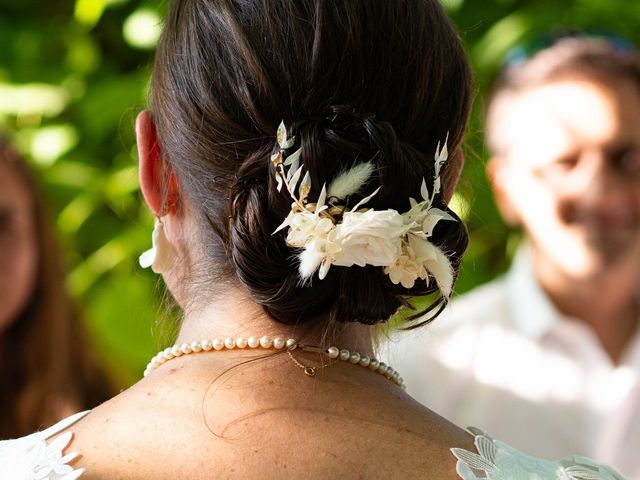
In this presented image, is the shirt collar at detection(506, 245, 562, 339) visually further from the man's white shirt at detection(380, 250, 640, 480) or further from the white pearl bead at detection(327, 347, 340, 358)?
the white pearl bead at detection(327, 347, 340, 358)

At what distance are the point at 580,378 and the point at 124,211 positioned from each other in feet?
5.69

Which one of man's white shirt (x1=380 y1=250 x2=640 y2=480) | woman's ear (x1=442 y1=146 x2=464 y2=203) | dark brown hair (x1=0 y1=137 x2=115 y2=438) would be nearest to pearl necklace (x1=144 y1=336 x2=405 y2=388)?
woman's ear (x1=442 y1=146 x2=464 y2=203)

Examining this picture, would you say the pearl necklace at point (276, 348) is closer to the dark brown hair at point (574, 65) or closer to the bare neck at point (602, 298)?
the bare neck at point (602, 298)

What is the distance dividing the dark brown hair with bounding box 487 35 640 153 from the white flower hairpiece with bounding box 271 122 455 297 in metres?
1.96

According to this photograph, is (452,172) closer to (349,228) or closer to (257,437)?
(349,228)

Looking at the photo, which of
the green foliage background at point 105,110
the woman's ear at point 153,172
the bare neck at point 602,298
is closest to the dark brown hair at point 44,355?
the green foliage background at point 105,110

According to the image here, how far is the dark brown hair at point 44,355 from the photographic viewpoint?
2.78 metres

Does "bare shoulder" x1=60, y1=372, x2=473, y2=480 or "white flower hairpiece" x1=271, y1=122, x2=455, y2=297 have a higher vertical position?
"white flower hairpiece" x1=271, y1=122, x2=455, y2=297

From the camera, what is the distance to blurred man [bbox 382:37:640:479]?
2764 mm

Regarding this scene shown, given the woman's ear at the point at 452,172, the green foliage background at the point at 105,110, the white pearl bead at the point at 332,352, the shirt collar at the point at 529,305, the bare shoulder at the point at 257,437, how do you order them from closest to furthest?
the bare shoulder at the point at 257,437 < the white pearl bead at the point at 332,352 < the woman's ear at the point at 452,172 < the shirt collar at the point at 529,305 < the green foliage background at the point at 105,110

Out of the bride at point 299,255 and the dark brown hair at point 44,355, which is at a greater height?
the bride at point 299,255

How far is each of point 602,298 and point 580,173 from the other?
40cm

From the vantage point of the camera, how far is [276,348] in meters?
1.13

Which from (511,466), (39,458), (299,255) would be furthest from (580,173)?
(39,458)
